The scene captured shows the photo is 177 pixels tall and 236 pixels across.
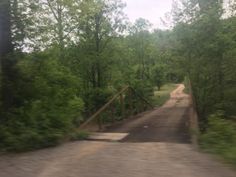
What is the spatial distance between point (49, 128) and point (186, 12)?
21.3 metres

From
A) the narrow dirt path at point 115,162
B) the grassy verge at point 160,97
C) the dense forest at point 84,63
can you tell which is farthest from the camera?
the grassy verge at point 160,97

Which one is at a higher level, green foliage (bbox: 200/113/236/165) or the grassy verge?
the grassy verge

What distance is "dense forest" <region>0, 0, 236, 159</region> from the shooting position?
10.5m

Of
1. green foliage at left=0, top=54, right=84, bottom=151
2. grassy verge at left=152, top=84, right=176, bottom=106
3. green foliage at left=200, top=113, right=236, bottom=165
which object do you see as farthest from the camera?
grassy verge at left=152, top=84, right=176, bottom=106

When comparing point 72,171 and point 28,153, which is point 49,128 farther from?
point 72,171

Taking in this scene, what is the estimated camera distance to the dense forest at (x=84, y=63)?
415 inches

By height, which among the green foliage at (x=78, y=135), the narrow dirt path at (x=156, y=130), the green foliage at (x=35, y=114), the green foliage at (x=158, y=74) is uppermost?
the green foliage at (x=158, y=74)

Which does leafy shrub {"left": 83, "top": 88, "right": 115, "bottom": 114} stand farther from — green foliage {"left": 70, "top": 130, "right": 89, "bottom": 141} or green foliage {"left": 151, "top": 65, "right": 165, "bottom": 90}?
green foliage {"left": 151, "top": 65, "right": 165, "bottom": 90}

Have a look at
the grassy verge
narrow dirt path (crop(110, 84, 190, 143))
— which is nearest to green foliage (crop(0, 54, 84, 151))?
narrow dirt path (crop(110, 84, 190, 143))

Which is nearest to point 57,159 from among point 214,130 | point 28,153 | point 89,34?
point 28,153

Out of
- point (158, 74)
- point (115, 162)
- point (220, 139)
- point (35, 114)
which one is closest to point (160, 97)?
point (158, 74)

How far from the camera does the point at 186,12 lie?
2977cm

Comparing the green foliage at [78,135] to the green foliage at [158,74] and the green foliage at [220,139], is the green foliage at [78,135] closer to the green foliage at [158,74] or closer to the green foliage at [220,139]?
the green foliage at [220,139]

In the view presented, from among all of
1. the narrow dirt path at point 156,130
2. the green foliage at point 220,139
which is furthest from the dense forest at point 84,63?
the narrow dirt path at point 156,130
